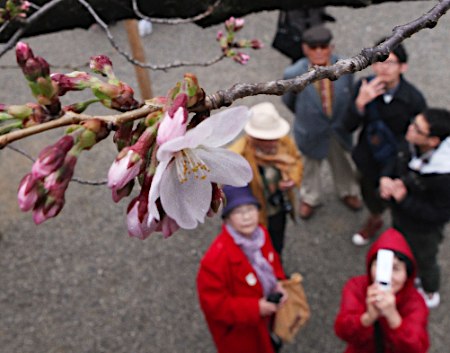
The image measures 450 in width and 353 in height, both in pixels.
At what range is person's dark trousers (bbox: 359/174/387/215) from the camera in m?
4.46

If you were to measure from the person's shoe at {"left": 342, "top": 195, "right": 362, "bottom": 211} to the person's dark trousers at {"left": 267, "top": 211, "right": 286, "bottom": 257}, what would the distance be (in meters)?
1.03

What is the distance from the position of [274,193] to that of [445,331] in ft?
5.09

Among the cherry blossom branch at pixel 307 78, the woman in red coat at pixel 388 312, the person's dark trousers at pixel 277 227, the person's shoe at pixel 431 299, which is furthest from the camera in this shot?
the person's shoe at pixel 431 299

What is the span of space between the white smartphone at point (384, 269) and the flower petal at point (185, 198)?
1914mm

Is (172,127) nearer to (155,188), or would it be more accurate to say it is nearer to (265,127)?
(155,188)

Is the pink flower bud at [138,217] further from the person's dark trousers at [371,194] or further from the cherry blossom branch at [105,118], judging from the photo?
the person's dark trousers at [371,194]

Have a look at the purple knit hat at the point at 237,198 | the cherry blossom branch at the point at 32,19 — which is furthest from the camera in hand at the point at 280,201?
the cherry blossom branch at the point at 32,19

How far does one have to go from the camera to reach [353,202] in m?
5.10

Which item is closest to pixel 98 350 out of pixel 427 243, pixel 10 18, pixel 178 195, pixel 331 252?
pixel 331 252

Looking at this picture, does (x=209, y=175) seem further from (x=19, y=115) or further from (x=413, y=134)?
(x=413, y=134)

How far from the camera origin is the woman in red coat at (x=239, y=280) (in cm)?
331

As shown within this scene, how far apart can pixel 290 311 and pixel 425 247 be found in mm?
996

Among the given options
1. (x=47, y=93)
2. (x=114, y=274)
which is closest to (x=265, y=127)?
(x=114, y=274)

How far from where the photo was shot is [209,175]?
124 centimetres
